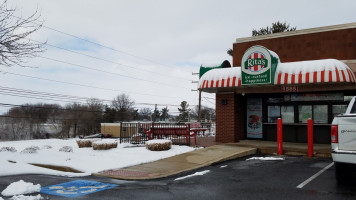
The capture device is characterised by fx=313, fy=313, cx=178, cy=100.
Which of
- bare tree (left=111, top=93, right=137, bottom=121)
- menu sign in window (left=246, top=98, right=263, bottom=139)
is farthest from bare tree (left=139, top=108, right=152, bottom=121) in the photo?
menu sign in window (left=246, top=98, right=263, bottom=139)

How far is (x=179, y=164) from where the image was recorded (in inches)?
388

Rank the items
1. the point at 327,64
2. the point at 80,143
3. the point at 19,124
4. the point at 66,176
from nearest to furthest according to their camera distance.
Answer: the point at 66,176 < the point at 327,64 < the point at 80,143 < the point at 19,124

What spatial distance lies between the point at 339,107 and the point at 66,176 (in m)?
11.5

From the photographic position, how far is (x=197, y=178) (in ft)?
26.7

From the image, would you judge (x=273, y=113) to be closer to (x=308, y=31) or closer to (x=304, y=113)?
(x=304, y=113)

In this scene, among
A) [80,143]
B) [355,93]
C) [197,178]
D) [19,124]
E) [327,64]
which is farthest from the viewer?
[19,124]

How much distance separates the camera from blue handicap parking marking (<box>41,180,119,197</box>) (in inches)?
265

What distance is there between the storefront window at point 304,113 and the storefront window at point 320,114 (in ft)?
0.69

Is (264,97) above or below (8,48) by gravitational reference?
below

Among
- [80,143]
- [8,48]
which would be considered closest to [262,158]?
[80,143]

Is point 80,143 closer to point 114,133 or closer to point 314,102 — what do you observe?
point 314,102

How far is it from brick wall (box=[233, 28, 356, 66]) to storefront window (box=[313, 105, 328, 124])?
2.21 m

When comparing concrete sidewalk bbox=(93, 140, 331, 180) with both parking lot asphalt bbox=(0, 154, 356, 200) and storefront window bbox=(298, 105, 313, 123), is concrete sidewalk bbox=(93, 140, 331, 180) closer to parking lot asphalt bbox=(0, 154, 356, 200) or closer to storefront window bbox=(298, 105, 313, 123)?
parking lot asphalt bbox=(0, 154, 356, 200)

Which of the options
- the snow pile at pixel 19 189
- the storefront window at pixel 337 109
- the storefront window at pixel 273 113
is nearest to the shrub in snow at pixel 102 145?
the snow pile at pixel 19 189
